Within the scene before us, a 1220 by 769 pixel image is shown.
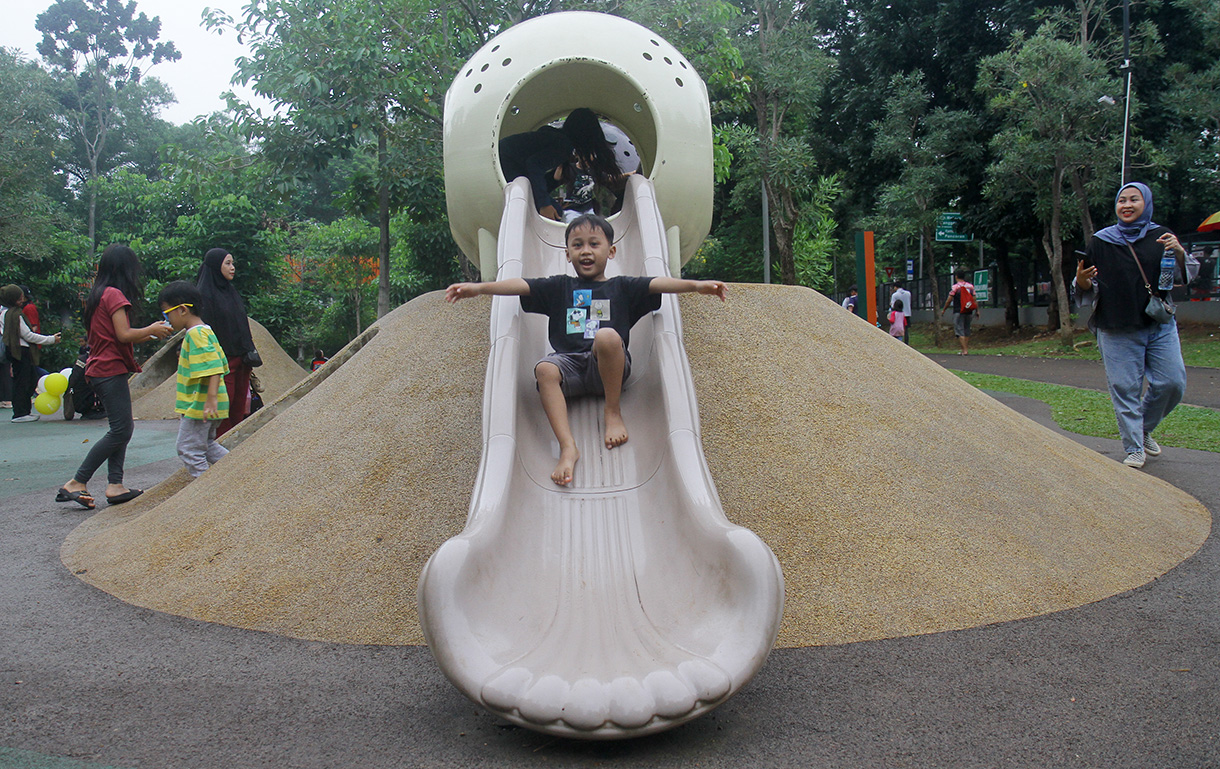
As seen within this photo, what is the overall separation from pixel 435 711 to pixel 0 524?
15.5 feet

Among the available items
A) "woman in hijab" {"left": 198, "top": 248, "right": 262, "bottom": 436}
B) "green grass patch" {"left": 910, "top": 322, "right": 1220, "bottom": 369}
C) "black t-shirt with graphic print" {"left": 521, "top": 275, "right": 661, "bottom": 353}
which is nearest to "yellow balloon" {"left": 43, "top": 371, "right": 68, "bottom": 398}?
"woman in hijab" {"left": 198, "top": 248, "right": 262, "bottom": 436}

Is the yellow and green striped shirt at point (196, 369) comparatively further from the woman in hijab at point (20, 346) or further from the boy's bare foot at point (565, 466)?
the woman in hijab at point (20, 346)

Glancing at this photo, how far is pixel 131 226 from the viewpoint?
3173 cm

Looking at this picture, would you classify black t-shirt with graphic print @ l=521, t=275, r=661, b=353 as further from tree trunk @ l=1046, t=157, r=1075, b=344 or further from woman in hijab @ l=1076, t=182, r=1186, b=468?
tree trunk @ l=1046, t=157, r=1075, b=344

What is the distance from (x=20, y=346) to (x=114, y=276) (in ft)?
28.8

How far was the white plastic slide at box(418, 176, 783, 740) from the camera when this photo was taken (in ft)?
8.80

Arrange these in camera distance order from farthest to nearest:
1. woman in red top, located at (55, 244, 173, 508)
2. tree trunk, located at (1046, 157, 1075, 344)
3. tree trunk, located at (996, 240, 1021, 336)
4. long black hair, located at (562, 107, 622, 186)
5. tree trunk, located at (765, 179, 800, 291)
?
tree trunk, located at (996, 240, 1021, 336), tree trunk, located at (765, 179, 800, 291), tree trunk, located at (1046, 157, 1075, 344), long black hair, located at (562, 107, 622, 186), woman in red top, located at (55, 244, 173, 508)

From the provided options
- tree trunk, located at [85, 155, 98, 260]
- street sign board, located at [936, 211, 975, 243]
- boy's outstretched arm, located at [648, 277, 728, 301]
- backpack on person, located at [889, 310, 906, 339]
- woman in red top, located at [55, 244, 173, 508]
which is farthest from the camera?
tree trunk, located at [85, 155, 98, 260]

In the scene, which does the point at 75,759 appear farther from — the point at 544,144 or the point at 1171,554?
the point at 544,144

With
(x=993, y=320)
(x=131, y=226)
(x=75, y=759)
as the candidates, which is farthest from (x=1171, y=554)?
(x=131, y=226)

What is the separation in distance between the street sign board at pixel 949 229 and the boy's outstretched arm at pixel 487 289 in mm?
23544

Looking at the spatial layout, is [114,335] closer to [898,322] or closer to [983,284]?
[898,322]

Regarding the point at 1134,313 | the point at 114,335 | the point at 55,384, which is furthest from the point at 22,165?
the point at 1134,313

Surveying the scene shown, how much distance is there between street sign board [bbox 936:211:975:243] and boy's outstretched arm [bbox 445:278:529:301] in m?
23.5
